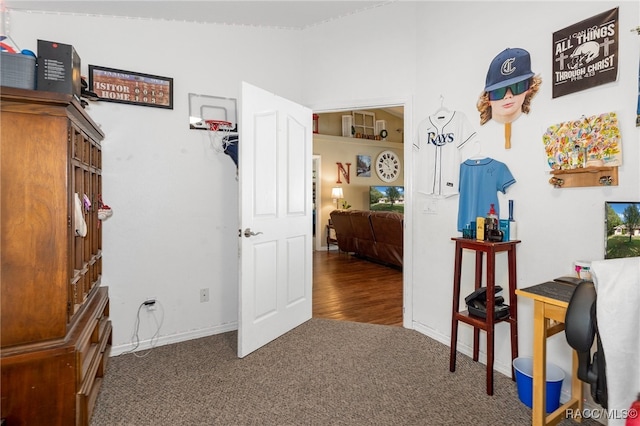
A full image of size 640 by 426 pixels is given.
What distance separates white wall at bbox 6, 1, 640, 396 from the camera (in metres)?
2.07

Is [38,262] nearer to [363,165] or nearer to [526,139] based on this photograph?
[526,139]

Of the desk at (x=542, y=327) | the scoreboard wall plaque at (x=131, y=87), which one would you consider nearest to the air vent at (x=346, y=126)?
the scoreboard wall plaque at (x=131, y=87)

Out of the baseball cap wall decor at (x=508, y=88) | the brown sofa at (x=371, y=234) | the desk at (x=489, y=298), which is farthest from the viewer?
the brown sofa at (x=371, y=234)

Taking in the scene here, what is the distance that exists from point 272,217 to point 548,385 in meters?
2.06

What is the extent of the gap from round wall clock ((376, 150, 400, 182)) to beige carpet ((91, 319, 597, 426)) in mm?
6423

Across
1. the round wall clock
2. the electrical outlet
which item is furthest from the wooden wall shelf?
the round wall clock

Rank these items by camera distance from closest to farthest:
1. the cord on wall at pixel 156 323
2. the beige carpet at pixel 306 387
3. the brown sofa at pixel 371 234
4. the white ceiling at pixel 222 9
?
the beige carpet at pixel 306 387 < the white ceiling at pixel 222 9 < the cord on wall at pixel 156 323 < the brown sofa at pixel 371 234

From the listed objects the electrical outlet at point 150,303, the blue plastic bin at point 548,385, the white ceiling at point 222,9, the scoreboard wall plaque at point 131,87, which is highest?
the white ceiling at point 222,9

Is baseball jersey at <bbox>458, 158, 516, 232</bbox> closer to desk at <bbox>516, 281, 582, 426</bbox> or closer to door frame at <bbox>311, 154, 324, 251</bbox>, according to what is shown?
desk at <bbox>516, 281, 582, 426</bbox>

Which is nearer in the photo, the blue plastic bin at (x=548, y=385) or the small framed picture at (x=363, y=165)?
the blue plastic bin at (x=548, y=385)

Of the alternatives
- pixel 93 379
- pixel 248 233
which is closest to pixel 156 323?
pixel 93 379

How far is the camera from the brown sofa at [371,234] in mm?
5445

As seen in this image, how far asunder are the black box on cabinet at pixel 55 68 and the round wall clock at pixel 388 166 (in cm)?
766

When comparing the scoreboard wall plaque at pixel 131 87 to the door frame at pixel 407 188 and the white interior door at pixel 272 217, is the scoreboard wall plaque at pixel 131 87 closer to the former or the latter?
the white interior door at pixel 272 217
